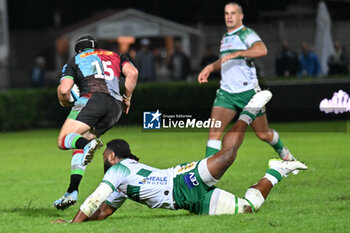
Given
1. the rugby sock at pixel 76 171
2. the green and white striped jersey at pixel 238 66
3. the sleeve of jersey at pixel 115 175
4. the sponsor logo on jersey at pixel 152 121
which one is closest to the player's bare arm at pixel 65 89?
the rugby sock at pixel 76 171

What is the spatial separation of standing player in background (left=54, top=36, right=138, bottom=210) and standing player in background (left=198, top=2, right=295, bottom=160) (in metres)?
1.72

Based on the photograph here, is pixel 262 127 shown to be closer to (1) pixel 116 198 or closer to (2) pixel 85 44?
(2) pixel 85 44

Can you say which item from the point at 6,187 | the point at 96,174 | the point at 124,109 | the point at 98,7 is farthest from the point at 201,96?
the point at 98,7

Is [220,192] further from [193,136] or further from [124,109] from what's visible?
[193,136]

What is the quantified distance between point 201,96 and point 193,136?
11.0 ft

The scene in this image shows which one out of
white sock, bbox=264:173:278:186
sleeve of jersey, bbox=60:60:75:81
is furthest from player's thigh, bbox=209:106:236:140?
sleeve of jersey, bbox=60:60:75:81

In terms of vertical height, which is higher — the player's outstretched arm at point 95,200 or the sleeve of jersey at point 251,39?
the sleeve of jersey at point 251,39

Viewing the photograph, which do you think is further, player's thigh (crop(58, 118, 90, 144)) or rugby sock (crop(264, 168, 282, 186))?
player's thigh (crop(58, 118, 90, 144))

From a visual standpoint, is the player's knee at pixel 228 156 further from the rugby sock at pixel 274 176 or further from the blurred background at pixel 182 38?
the blurred background at pixel 182 38

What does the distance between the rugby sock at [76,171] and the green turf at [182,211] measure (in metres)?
0.39

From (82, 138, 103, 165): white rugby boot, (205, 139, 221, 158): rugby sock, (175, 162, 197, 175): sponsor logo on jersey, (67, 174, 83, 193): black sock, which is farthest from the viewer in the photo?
(205, 139, 221, 158): rugby sock

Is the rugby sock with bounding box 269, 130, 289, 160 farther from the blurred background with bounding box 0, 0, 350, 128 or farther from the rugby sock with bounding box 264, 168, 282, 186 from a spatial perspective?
the rugby sock with bounding box 264, 168, 282, 186

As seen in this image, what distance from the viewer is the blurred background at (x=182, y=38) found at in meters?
25.8

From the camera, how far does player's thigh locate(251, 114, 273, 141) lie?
11984mm
